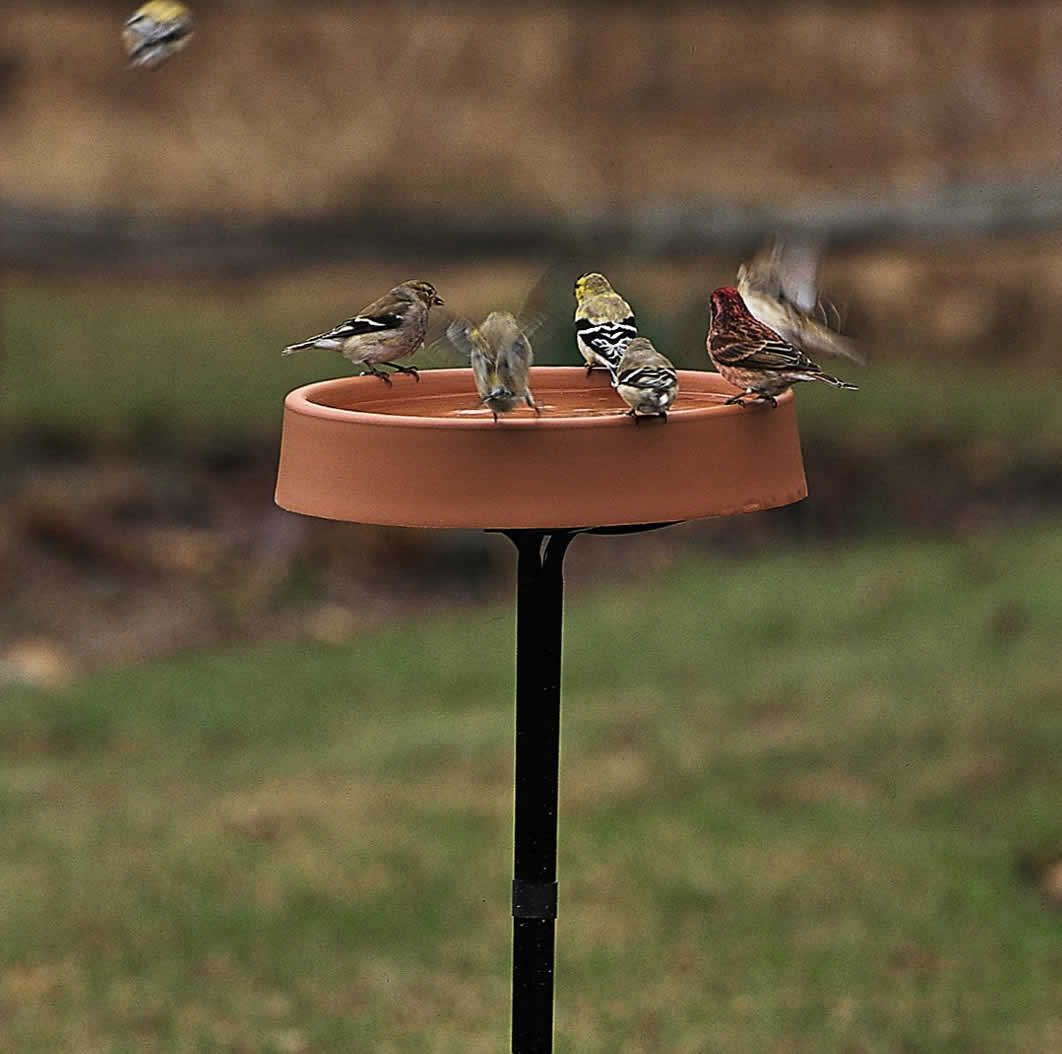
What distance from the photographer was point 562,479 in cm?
320

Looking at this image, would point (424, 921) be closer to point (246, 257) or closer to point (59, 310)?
point (246, 257)

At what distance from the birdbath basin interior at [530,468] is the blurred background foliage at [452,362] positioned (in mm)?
1846

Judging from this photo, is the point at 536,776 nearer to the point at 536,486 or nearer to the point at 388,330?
the point at 536,486

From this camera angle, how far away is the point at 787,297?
3709 mm

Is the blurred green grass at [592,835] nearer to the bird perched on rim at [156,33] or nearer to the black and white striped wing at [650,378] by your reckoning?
the black and white striped wing at [650,378]

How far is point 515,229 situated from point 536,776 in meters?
8.34

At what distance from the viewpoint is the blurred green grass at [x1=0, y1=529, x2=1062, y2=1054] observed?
519cm

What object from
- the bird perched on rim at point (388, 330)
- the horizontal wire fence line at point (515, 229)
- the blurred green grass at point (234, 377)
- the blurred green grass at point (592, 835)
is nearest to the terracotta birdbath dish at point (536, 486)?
the bird perched on rim at point (388, 330)

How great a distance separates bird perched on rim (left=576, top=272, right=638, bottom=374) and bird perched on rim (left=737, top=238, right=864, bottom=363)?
0.25 metres

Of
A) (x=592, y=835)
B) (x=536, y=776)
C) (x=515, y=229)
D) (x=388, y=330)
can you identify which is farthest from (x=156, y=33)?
(x=515, y=229)

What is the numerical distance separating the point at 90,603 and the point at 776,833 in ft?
14.3

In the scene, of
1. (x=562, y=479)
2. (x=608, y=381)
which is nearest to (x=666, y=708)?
(x=608, y=381)

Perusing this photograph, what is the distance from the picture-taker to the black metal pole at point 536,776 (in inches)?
137

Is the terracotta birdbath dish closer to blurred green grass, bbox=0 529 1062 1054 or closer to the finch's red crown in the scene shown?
the finch's red crown
